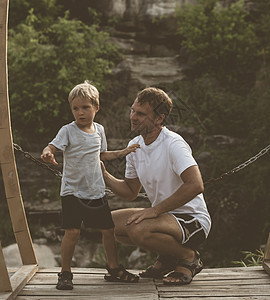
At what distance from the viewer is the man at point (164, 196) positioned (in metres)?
2.96

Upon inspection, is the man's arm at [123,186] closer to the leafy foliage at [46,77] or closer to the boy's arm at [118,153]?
the boy's arm at [118,153]

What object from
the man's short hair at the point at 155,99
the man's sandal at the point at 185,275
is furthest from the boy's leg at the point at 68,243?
the man's short hair at the point at 155,99

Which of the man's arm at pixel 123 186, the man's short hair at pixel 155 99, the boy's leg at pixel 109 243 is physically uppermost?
the man's short hair at pixel 155 99

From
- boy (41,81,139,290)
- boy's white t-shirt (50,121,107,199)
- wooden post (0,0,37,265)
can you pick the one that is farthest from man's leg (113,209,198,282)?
wooden post (0,0,37,265)

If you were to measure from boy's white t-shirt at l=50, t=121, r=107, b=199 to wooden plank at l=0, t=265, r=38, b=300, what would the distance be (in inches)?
23.3

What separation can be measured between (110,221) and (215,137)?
635 centimetres

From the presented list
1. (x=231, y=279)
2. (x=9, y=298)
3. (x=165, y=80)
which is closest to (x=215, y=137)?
(x=165, y=80)

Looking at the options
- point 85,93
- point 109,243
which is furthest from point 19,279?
point 85,93

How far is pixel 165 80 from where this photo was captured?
36.2 feet

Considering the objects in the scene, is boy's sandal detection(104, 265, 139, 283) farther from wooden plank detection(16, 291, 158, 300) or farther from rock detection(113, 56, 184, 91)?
rock detection(113, 56, 184, 91)

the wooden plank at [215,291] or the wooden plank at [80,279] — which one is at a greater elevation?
the wooden plank at [215,291]

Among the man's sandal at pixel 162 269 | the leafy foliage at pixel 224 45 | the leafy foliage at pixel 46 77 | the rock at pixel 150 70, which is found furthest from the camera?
the rock at pixel 150 70

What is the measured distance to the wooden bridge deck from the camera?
9.25 ft

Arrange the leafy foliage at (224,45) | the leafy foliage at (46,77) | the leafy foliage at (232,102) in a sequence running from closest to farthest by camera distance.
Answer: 1. the leafy foliage at (232,102)
2. the leafy foliage at (46,77)
3. the leafy foliage at (224,45)
